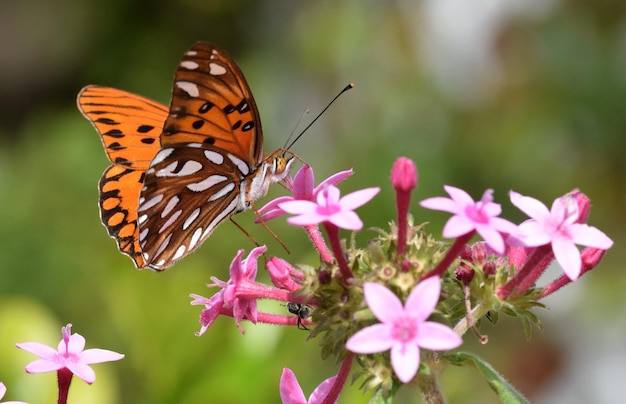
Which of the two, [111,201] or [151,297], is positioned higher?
[111,201]

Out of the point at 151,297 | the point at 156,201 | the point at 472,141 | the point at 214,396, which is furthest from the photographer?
the point at 472,141

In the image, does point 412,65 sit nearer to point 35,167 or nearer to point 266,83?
point 266,83

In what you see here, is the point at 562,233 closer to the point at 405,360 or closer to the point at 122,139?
the point at 405,360

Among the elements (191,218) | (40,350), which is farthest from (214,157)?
(40,350)

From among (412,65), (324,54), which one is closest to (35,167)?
(324,54)

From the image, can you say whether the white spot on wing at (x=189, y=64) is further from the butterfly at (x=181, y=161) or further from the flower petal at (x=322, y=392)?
the flower petal at (x=322, y=392)

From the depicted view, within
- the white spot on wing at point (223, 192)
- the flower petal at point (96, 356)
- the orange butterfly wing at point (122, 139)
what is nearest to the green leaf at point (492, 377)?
the flower petal at point (96, 356)
